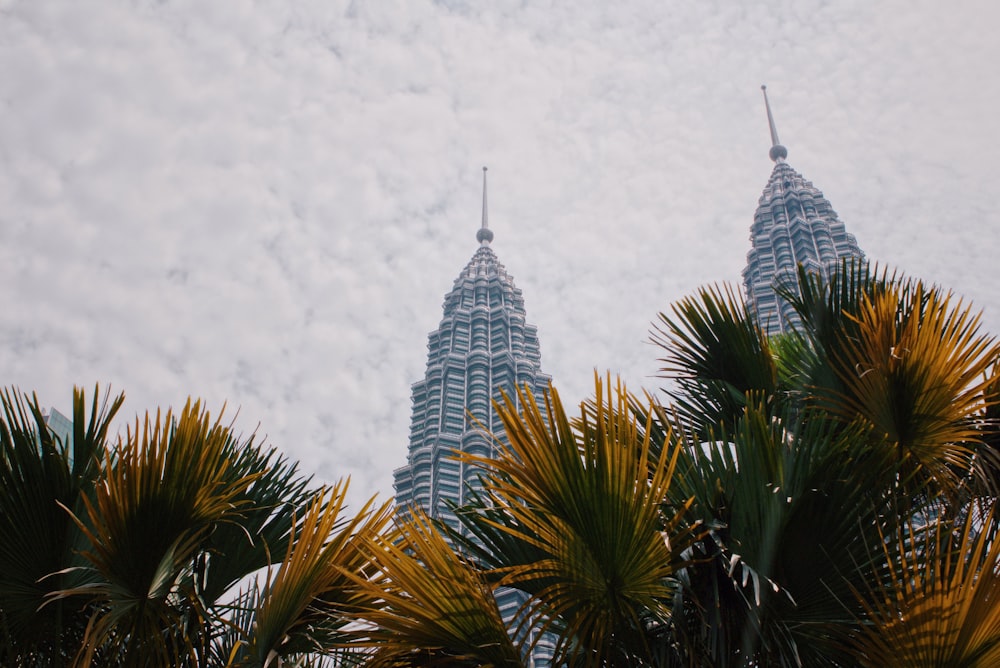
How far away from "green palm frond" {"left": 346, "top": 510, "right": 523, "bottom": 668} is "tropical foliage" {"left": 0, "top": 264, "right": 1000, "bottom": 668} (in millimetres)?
10

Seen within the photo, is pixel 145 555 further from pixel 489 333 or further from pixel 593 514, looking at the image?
pixel 489 333

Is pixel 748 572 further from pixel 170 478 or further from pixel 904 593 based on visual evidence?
pixel 170 478

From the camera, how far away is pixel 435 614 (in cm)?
372

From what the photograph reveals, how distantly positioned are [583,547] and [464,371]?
119 m

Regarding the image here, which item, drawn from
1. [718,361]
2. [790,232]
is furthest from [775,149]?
[718,361]

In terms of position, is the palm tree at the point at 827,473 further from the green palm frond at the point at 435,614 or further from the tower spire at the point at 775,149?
the tower spire at the point at 775,149

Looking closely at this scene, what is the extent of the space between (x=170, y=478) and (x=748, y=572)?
278cm

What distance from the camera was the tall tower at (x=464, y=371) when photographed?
108m

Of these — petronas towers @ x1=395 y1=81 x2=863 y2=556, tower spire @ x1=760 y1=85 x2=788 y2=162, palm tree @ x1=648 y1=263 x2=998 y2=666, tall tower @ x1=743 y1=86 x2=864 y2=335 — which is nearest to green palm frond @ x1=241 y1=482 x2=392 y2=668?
palm tree @ x1=648 y1=263 x2=998 y2=666

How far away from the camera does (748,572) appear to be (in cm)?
395

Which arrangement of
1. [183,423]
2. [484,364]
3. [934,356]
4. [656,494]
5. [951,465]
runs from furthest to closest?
[484,364]
[951,465]
[934,356]
[183,423]
[656,494]

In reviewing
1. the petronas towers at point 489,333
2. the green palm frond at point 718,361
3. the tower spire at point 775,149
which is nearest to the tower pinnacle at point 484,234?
the petronas towers at point 489,333

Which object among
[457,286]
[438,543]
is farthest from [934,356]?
[457,286]

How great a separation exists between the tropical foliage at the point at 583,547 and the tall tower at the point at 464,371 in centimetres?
9539
